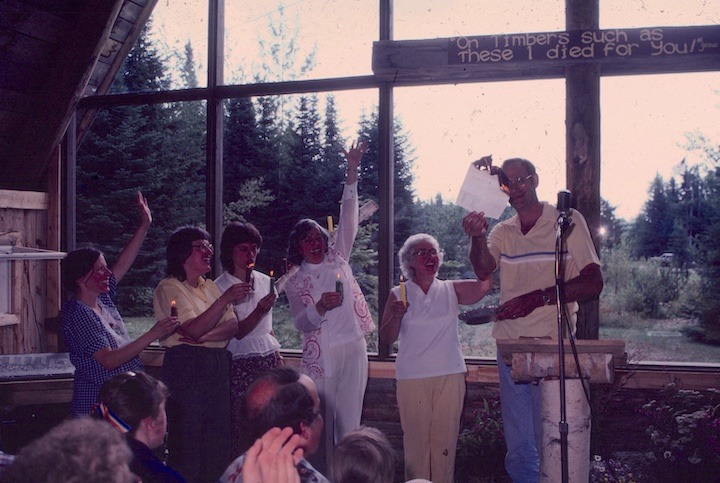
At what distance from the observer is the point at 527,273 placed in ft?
11.2

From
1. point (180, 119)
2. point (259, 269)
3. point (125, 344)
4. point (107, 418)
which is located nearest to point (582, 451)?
point (107, 418)

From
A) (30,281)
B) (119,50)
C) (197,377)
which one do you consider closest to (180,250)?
(197,377)

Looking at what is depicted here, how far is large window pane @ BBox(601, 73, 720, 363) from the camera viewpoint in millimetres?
4449

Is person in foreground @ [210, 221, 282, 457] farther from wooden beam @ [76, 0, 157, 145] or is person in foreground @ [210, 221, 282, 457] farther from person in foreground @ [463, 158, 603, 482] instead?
wooden beam @ [76, 0, 157, 145]

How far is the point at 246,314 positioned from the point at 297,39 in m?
2.22

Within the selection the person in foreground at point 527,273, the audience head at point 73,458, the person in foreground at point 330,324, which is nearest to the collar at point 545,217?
the person in foreground at point 527,273

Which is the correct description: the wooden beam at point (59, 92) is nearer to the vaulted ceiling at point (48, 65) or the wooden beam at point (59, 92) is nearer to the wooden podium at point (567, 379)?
the vaulted ceiling at point (48, 65)

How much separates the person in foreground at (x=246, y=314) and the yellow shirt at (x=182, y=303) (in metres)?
0.16

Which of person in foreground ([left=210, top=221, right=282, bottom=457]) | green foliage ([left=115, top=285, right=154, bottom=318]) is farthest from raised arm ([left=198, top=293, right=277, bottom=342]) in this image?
green foliage ([left=115, top=285, right=154, bottom=318])

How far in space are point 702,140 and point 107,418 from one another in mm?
3832

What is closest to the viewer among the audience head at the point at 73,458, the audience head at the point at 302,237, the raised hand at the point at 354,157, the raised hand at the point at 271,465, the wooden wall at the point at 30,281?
the audience head at the point at 73,458

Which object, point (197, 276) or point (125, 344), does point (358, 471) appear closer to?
point (125, 344)

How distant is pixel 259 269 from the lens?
5324mm

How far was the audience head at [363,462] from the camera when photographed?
223 cm
